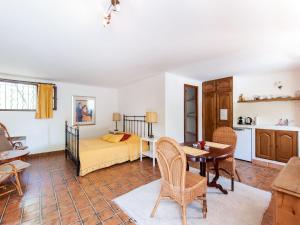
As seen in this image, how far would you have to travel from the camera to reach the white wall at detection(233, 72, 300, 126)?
363 cm

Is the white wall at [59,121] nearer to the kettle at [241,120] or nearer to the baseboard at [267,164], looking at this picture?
the kettle at [241,120]

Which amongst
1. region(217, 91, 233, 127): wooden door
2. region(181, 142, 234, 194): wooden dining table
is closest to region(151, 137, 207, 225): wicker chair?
region(181, 142, 234, 194): wooden dining table

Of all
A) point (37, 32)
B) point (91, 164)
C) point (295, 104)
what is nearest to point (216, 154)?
point (91, 164)

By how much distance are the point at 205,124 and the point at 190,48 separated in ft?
10.1

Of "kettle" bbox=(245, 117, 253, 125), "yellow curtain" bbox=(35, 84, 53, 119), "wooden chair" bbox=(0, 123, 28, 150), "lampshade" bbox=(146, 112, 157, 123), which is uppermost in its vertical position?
"yellow curtain" bbox=(35, 84, 53, 119)

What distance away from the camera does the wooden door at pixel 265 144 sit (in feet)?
11.5

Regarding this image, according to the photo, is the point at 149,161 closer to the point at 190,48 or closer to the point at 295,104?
the point at 190,48

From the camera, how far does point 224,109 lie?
442 cm

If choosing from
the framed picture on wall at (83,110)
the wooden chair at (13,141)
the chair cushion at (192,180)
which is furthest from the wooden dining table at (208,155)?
the framed picture on wall at (83,110)

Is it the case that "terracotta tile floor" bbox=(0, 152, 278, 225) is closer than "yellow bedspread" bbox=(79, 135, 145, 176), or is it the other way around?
Result: "terracotta tile floor" bbox=(0, 152, 278, 225)

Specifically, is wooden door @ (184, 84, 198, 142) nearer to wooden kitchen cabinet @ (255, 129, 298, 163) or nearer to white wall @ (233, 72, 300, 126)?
white wall @ (233, 72, 300, 126)

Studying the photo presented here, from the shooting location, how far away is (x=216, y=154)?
204 centimetres

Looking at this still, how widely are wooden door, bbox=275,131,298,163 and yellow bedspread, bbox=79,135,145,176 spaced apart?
10.5 ft

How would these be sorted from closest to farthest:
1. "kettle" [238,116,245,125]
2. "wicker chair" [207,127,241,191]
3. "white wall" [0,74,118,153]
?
"wicker chair" [207,127,241,191] < "white wall" [0,74,118,153] < "kettle" [238,116,245,125]
